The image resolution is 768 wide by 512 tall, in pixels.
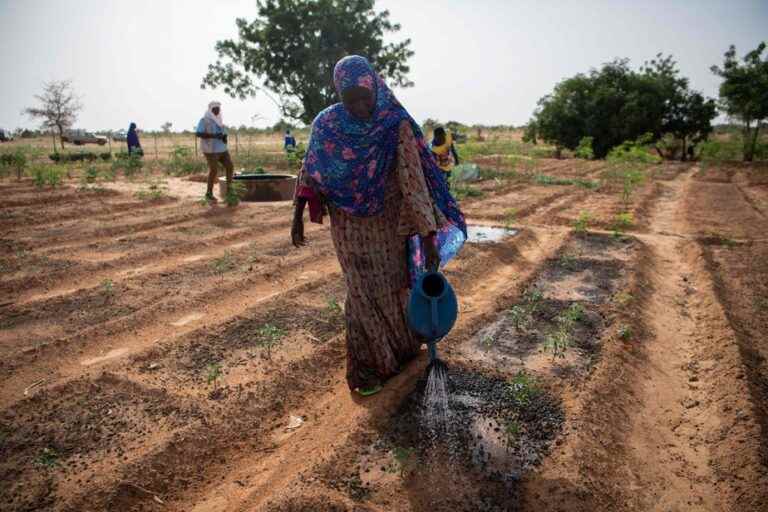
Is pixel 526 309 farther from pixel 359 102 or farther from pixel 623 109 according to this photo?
pixel 623 109

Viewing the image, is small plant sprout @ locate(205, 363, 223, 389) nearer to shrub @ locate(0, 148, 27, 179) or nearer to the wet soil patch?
the wet soil patch

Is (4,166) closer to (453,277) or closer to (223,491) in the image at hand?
(453,277)

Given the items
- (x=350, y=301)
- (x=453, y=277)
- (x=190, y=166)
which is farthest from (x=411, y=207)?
(x=190, y=166)

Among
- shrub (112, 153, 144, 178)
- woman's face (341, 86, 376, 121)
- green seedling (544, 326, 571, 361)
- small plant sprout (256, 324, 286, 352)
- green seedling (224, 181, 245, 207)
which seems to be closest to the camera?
woman's face (341, 86, 376, 121)

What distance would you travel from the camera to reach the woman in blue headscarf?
8.87 feet

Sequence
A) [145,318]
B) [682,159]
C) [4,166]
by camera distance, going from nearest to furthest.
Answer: [145,318] → [4,166] → [682,159]

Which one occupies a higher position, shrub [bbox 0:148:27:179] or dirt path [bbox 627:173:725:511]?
shrub [bbox 0:148:27:179]

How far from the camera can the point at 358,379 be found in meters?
3.00

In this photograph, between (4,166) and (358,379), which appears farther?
(4,166)

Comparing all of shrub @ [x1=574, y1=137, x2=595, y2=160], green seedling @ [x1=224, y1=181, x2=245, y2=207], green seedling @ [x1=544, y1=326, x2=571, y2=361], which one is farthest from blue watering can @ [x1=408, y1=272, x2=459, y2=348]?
shrub @ [x1=574, y1=137, x2=595, y2=160]

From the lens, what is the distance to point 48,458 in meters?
2.39

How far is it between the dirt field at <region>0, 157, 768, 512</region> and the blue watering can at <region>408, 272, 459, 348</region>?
1.57ft

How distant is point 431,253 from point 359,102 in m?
0.88

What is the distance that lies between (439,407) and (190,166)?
519 inches
